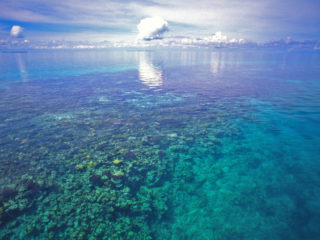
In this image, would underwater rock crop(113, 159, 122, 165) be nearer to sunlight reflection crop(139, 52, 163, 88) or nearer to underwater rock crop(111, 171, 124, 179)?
underwater rock crop(111, 171, 124, 179)

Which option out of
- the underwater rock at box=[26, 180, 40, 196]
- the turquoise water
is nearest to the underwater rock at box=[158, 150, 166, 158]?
the turquoise water

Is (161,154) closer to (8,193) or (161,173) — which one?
(161,173)

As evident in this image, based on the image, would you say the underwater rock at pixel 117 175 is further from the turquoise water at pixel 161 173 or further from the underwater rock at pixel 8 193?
the underwater rock at pixel 8 193

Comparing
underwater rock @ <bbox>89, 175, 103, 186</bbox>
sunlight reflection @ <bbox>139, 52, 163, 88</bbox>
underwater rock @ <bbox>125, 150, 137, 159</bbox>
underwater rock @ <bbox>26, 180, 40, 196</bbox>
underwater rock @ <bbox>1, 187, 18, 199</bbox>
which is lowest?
underwater rock @ <bbox>89, 175, 103, 186</bbox>

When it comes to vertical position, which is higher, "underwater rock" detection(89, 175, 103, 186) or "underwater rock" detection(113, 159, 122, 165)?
"underwater rock" detection(113, 159, 122, 165)

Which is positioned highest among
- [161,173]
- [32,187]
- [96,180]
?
[32,187]

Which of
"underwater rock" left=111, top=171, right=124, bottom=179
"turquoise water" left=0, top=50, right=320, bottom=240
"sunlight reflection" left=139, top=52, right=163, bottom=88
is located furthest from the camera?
"sunlight reflection" left=139, top=52, right=163, bottom=88

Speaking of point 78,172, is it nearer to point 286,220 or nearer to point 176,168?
point 176,168

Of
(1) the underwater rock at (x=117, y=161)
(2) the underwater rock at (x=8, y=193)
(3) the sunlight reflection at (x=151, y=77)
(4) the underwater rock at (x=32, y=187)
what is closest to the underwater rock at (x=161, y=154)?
(1) the underwater rock at (x=117, y=161)

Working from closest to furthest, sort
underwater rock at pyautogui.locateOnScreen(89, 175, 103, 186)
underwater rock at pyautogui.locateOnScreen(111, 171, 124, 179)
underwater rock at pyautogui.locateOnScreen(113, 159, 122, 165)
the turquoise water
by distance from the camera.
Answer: the turquoise water < underwater rock at pyautogui.locateOnScreen(89, 175, 103, 186) < underwater rock at pyautogui.locateOnScreen(111, 171, 124, 179) < underwater rock at pyautogui.locateOnScreen(113, 159, 122, 165)

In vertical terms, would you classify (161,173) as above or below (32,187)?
below

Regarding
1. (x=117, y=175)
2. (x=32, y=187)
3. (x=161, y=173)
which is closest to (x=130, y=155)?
(x=117, y=175)

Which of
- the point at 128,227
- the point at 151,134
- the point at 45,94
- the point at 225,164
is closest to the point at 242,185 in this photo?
the point at 225,164

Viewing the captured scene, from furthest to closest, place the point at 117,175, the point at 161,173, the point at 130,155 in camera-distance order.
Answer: the point at 130,155, the point at 161,173, the point at 117,175
